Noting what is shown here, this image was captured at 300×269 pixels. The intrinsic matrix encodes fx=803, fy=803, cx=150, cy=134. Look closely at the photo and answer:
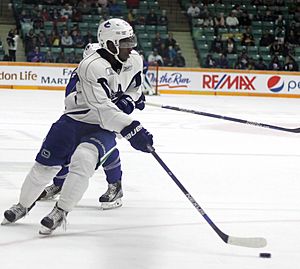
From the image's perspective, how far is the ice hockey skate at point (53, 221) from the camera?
4277 mm

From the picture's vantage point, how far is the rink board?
57.9 feet

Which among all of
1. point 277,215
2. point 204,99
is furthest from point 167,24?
point 277,215

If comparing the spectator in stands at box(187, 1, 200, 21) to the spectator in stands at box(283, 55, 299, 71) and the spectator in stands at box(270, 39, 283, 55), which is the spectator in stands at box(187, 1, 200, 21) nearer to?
the spectator in stands at box(270, 39, 283, 55)

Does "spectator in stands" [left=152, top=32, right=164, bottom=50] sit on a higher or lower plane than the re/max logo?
higher

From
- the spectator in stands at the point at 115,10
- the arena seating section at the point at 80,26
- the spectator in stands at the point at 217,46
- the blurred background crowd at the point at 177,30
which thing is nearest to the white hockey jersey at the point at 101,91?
the blurred background crowd at the point at 177,30

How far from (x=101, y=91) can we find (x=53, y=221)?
74 cm

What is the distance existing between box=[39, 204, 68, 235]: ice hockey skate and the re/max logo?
14428mm

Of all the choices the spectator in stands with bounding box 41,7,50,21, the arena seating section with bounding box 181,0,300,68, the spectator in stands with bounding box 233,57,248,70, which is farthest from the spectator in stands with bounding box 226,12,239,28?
the spectator in stands with bounding box 41,7,50,21

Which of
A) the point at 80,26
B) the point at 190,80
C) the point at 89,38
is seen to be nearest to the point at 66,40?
the point at 89,38

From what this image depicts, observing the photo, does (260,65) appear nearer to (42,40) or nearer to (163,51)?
(163,51)

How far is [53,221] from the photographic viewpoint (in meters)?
4.29

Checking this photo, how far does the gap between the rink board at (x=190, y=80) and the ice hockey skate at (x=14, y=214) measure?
13136 millimetres

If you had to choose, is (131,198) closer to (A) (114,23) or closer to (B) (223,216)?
(B) (223,216)

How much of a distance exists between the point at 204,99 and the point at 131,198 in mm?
11308
